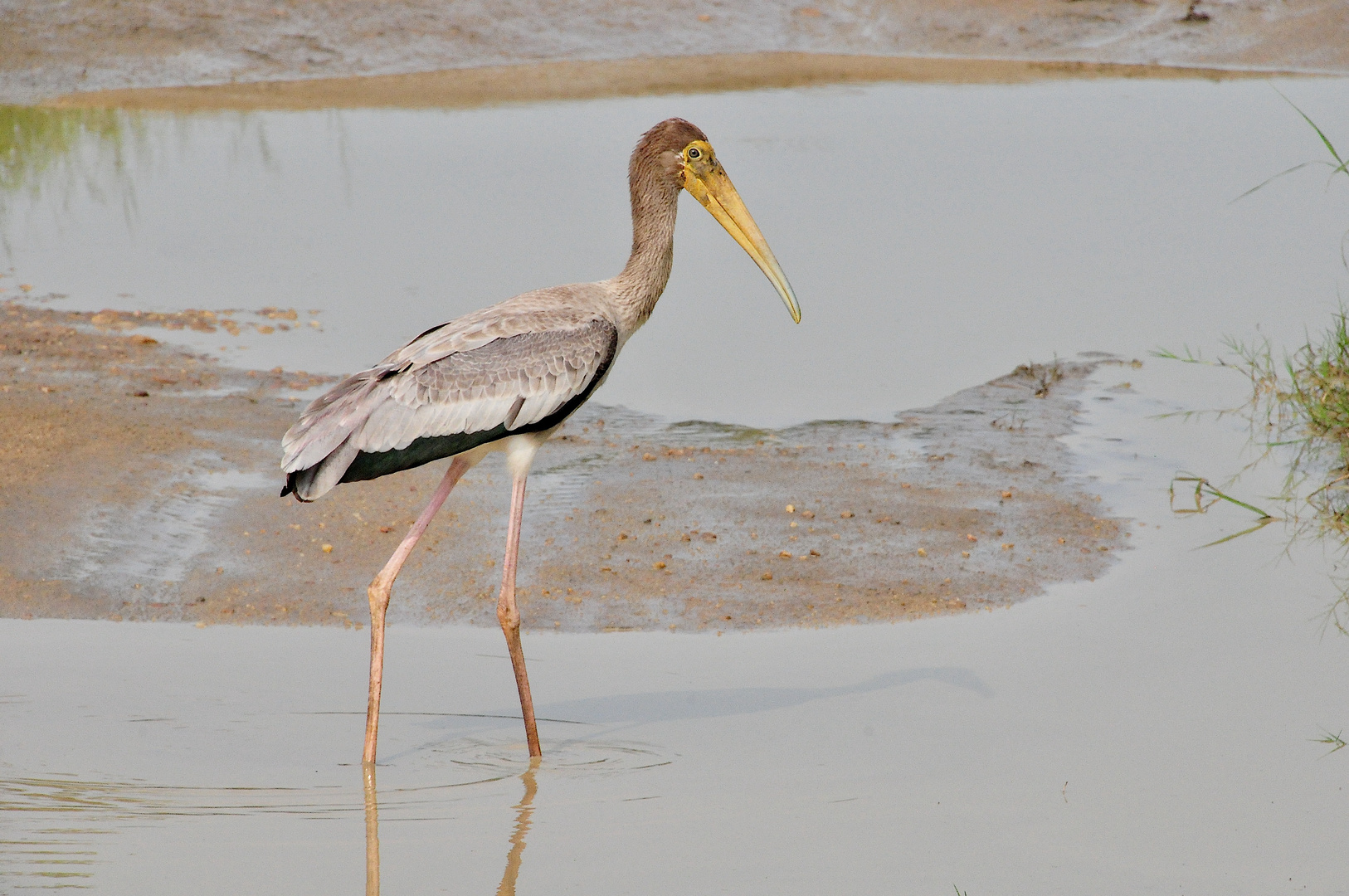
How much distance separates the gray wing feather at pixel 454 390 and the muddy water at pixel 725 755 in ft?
2.56

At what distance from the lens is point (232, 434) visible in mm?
6848

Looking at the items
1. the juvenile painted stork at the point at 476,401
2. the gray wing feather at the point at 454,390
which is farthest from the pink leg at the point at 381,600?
the gray wing feather at the point at 454,390

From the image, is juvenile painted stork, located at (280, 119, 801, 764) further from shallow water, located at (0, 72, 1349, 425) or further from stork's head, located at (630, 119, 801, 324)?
shallow water, located at (0, 72, 1349, 425)

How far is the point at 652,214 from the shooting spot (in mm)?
5297

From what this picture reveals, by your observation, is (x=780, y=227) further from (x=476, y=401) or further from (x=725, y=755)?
(x=725, y=755)

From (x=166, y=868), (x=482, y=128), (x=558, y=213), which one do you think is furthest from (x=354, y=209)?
(x=166, y=868)

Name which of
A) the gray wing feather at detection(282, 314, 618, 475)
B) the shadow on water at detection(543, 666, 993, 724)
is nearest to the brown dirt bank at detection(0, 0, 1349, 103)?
the gray wing feather at detection(282, 314, 618, 475)

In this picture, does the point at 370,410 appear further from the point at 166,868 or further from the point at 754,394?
the point at 754,394

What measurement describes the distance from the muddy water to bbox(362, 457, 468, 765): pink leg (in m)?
0.12

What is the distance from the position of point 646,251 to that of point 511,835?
2095 millimetres

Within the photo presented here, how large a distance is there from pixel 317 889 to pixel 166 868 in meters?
0.35

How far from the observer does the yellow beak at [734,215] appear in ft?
17.8

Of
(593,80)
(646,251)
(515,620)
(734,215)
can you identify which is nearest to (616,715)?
(515,620)

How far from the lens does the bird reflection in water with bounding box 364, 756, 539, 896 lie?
366 cm
